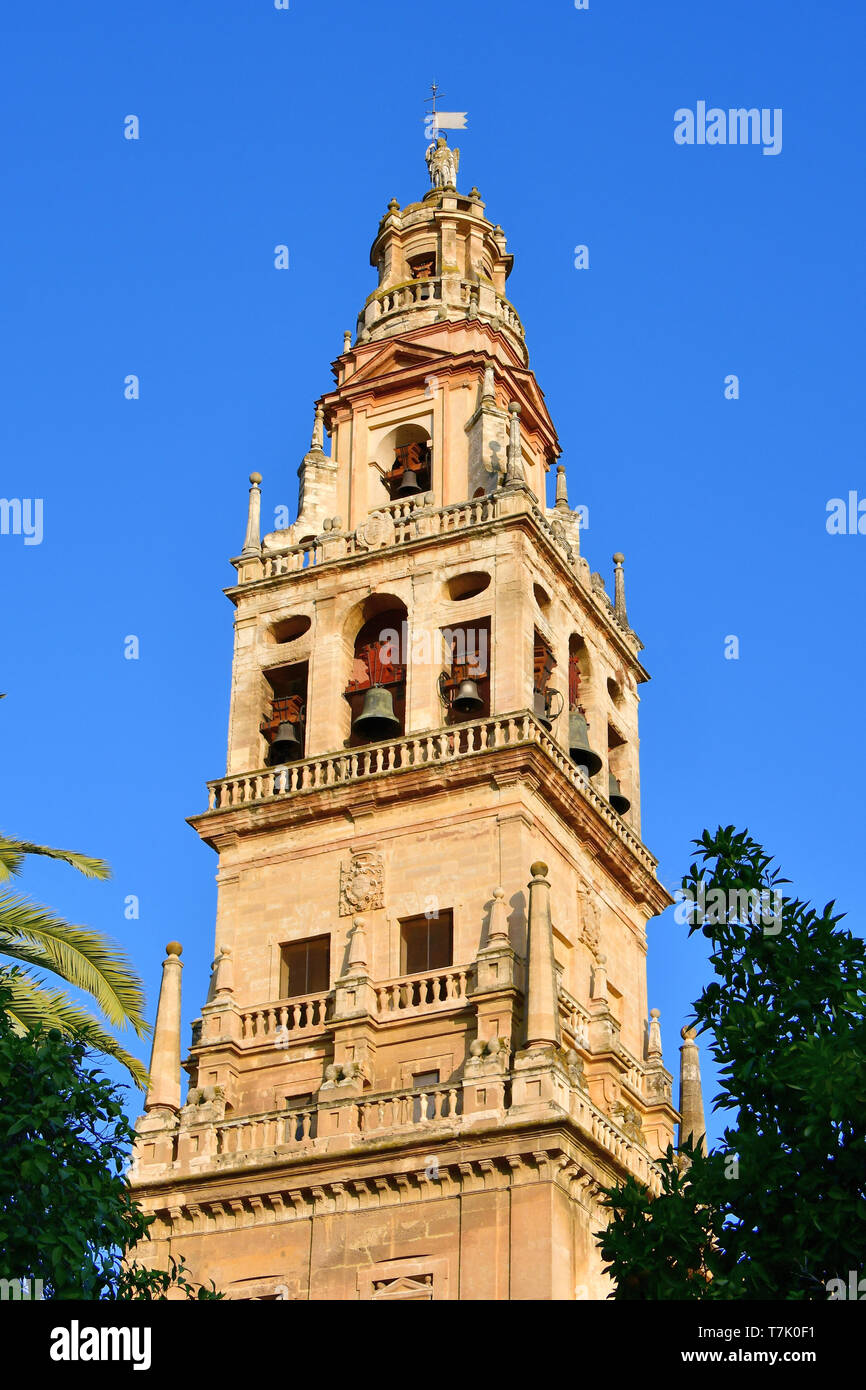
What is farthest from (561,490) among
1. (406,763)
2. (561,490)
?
(406,763)

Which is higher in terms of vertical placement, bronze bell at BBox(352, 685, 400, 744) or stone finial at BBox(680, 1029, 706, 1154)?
bronze bell at BBox(352, 685, 400, 744)

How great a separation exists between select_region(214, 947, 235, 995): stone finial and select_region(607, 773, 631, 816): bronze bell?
909 centimetres

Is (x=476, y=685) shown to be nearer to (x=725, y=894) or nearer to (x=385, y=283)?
(x=385, y=283)

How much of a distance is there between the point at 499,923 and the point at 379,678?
7684mm

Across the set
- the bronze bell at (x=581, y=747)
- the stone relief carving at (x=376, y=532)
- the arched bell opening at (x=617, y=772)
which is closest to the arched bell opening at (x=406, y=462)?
the stone relief carving at (x=376, y=532)

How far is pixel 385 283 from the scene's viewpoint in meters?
55.3

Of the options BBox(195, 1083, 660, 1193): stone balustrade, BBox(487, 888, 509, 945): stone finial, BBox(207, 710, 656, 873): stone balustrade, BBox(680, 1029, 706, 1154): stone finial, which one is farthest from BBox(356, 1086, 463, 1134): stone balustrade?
BBox(680, 1029, 706, 1154): stone finial

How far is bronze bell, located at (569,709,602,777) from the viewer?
46625 mm

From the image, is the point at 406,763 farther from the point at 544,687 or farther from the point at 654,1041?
the point at 654,1041

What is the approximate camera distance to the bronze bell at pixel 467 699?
1761 inches

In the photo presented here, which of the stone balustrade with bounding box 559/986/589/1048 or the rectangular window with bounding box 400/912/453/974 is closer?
the stone balustrade with bounding box 559/986/589/1048

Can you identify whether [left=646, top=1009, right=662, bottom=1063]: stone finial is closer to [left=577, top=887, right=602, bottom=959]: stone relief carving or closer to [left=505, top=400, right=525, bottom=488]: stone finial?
[left=577, top=887, right=602, bottom=959]: stone relief carving

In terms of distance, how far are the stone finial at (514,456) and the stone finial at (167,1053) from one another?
1236 cm
